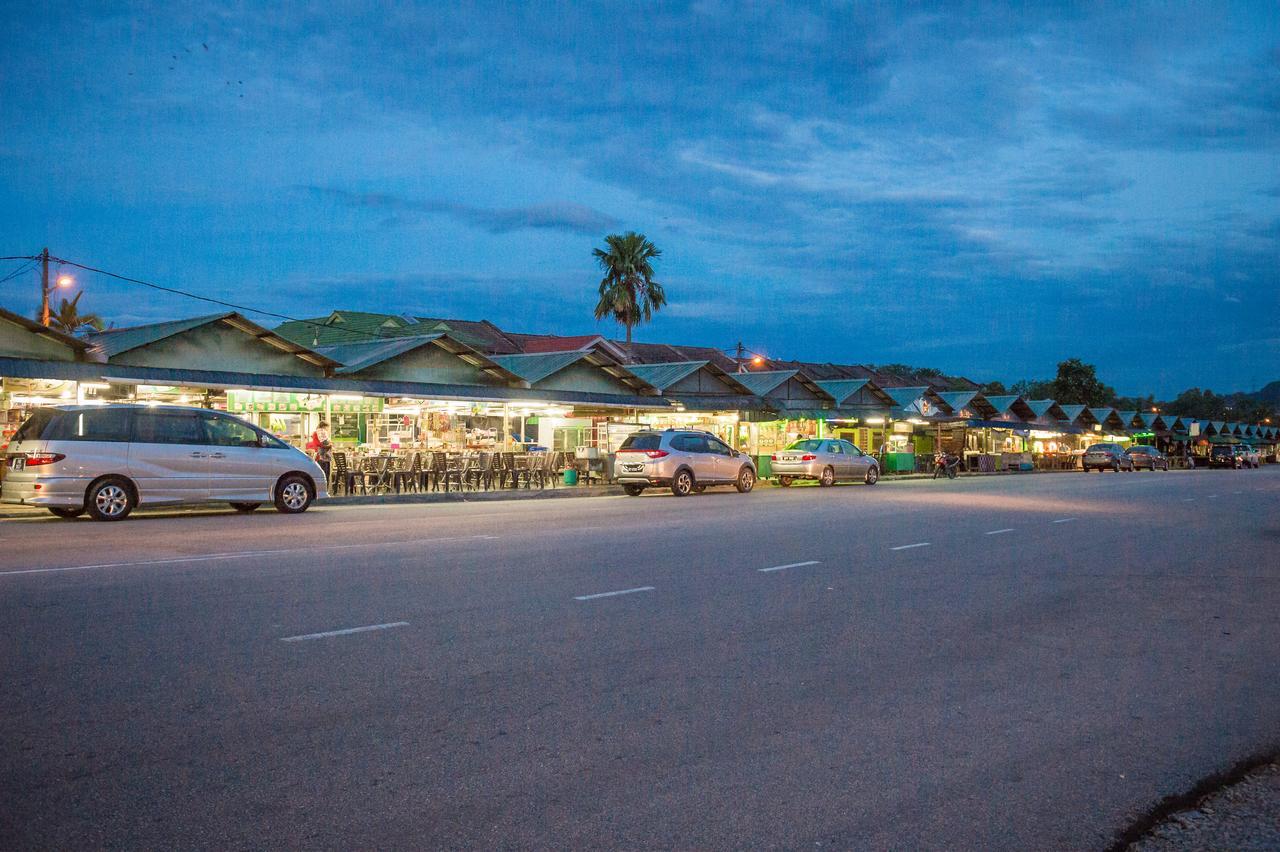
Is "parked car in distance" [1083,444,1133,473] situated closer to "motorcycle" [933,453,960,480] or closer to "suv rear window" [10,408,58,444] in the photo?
"motorcycle" [933,453,960,480]

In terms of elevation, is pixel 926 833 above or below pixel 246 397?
below

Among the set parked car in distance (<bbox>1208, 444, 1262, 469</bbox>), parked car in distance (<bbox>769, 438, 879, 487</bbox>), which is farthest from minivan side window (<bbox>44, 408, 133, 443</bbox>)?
parked car in distance (<bbox>1208, 444, 1262, 469</bbox>)

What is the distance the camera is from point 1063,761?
502 cm

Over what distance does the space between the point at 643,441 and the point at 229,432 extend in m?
11.6

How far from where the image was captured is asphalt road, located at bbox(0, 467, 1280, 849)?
165 inches

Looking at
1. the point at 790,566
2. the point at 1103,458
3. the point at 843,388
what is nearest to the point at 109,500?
the point at 790,566

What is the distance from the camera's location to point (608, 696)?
5879mm

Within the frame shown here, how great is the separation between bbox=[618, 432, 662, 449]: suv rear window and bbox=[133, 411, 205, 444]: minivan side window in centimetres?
1195

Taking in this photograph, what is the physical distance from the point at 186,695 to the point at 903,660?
4.44 meters

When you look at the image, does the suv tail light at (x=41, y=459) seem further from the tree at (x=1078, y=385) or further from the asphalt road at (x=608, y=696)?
the tree at (x=1078, y=385)

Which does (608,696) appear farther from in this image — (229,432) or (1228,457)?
(1228,457)

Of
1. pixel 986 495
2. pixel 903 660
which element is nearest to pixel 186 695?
pixel 903 660

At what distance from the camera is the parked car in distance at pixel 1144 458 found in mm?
57844

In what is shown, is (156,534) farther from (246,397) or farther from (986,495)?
(986,495)
